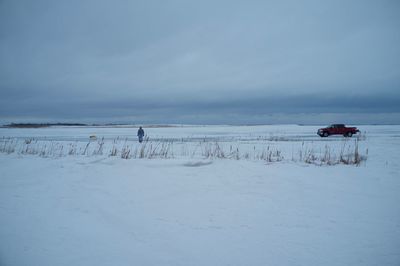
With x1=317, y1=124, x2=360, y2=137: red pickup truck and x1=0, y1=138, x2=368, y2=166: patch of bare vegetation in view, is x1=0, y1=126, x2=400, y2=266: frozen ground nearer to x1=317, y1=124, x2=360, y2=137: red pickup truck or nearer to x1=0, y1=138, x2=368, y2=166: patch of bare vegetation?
x1=0, y1=138, x2=368, y2=166: patch of bare vegetation

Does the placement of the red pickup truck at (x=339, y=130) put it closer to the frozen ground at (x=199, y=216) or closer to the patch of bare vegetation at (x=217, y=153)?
the patch of bare vegetation at (x=217, y=153)

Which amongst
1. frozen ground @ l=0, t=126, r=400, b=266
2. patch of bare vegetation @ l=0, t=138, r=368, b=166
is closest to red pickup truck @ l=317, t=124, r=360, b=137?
patch of bare vegetation @ l=0, t=138, r=368, b=166

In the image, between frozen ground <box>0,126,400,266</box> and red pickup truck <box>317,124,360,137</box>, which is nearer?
frozen ground <box>0,126,400,266</box>

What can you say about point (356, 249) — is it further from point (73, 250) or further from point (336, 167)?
point (336, 167)

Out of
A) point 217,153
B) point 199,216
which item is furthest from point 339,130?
point 199,216

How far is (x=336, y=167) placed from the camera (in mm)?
9227

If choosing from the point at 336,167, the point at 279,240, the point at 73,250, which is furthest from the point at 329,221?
the point at 336,167

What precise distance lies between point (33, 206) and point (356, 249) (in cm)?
601

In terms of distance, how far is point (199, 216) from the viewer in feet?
16.9

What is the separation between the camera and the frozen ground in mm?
3832

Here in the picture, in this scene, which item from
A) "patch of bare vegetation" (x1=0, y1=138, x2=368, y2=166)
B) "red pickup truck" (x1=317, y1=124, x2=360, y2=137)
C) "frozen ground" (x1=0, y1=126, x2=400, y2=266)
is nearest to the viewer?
"frozen ground" (x1=0, y1=126, x2=400, y2=266)

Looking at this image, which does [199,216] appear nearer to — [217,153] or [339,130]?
[217,153]

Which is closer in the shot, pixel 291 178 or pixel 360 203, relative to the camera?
pixel 360 203

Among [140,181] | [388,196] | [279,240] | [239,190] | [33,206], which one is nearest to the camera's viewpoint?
[279,240]
